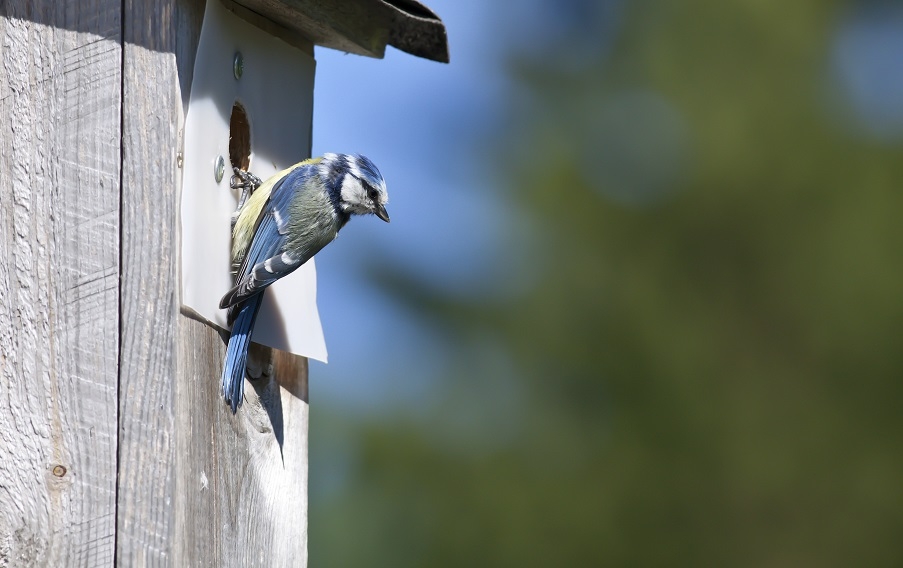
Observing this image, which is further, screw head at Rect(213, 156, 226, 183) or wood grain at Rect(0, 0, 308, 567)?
screw head at Rect(213, 156, 226, 183)

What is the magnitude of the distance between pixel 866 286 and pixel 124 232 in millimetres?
8358

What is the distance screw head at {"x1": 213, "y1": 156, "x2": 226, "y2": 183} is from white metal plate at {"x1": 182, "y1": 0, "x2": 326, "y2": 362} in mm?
14

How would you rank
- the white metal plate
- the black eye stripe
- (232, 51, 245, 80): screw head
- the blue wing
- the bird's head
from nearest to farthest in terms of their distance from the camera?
the white metal plate → the blue wing → (232, 51, 245, 80): screw head → the bird's head → the black eye stripe

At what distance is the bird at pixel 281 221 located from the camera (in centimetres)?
251

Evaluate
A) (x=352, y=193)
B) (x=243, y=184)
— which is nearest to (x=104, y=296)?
(x=243, y=184)

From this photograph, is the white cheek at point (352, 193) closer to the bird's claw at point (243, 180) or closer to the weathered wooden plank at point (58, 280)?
the bird's claw at point (243, 180)

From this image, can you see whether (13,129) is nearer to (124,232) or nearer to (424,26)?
(124,232)

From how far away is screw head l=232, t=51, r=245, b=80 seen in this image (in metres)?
2.71

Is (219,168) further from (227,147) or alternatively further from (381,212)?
(381,212)

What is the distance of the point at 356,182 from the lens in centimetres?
312

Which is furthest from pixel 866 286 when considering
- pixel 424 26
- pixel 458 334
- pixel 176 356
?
pixel 176 356

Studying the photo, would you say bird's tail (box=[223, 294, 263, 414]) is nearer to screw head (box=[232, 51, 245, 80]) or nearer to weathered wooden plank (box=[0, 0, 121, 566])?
weathered wooden plank (box=[0, 0, 121, 566])

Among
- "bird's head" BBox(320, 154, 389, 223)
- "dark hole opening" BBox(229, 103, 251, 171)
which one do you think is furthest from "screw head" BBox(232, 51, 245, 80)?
"bird's head" BBox(320, 154, 389, 223)

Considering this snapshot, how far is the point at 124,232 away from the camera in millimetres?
2189
